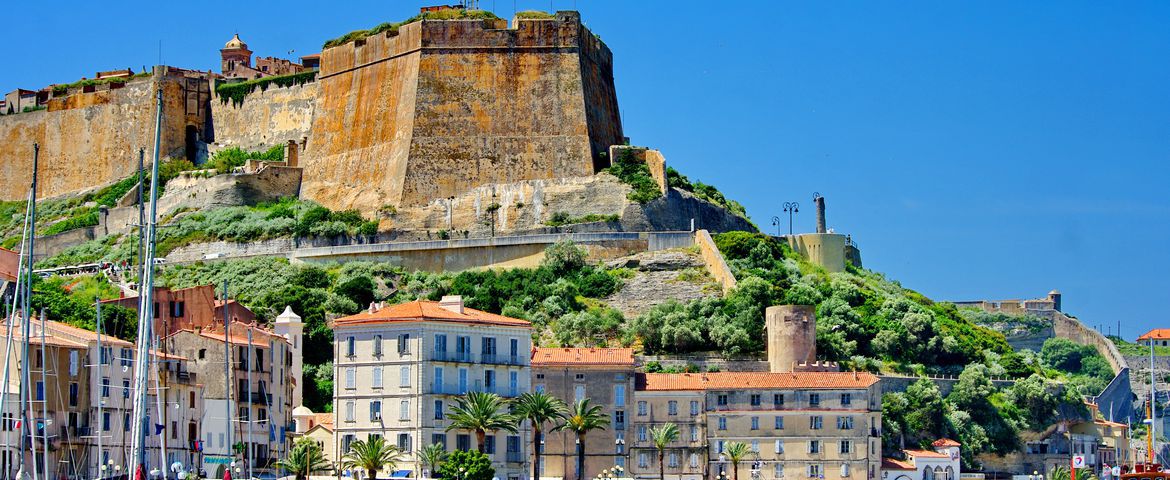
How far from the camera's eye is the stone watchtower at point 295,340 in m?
73.4

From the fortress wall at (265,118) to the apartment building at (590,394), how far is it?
36898mm

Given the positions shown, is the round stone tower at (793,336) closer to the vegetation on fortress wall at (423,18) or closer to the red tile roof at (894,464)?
the red tile roof at (894,464)

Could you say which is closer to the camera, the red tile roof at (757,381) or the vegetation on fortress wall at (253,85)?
the red tile roof at (757,381)

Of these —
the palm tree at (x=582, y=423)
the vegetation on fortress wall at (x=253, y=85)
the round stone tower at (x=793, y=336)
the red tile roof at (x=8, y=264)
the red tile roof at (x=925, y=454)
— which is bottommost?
the red tile roof at (x=925, y=454)

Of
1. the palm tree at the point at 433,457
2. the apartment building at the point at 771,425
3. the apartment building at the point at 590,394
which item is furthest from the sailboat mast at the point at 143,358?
the apartment building at the point at 771,425

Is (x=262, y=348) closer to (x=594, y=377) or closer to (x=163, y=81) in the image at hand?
Answer: (x=594, y=377)

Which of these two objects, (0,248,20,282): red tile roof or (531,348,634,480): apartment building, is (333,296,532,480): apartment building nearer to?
(531,348,634,480): apartment building

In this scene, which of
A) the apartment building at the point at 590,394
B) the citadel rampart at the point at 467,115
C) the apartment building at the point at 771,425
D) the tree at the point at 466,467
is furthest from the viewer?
the citadel rampart at the point at 467,115

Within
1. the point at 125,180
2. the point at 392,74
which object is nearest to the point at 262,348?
the point at 392,74

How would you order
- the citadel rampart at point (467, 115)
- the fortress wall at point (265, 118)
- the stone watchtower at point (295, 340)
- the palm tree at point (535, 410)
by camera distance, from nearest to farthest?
the palm tree at point (535, 410) → the stone watchtower at point (295, 340) → the citadel rampart at point (467, 115) → the fortress wall at point (265, 118)

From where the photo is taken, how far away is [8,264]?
77.9 metres

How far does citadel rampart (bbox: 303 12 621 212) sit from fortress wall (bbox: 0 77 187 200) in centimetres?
1225

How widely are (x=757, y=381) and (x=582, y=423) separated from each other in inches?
369

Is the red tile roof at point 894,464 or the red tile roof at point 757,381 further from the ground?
the red tile roof at point 757,381
